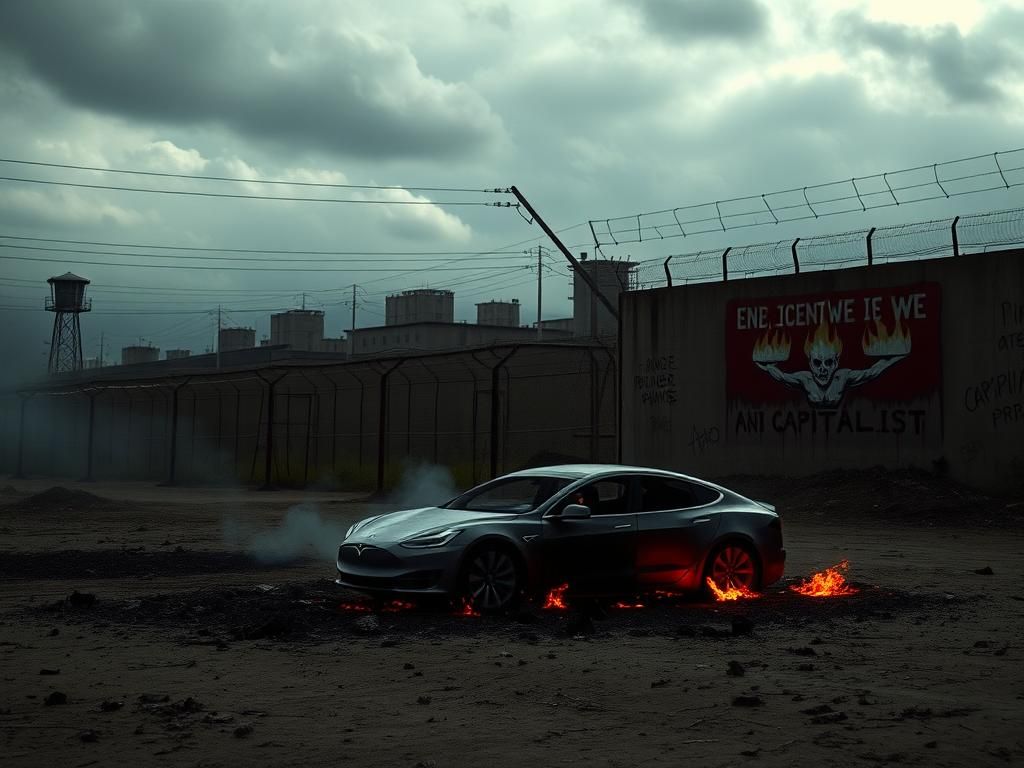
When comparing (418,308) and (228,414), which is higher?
(418,308)

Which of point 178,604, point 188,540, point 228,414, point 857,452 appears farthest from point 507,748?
point 228,414

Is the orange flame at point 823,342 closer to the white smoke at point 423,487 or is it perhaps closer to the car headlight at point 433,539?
the white smoke at point 423,487

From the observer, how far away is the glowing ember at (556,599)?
10.7 meters

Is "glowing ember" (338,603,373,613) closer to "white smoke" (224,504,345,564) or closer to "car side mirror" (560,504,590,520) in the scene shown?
"car side mirror" (560,504,590,520)

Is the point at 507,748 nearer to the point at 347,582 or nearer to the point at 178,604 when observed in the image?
the point at 347,582

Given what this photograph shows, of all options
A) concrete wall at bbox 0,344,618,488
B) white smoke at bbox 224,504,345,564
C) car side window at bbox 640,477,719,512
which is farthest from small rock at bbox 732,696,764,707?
concrete wall at bbox 0,344,618,488

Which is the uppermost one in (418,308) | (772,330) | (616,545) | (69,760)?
(418,308)

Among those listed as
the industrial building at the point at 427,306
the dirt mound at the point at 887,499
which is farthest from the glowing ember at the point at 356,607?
the industrial building at the point at 427,306

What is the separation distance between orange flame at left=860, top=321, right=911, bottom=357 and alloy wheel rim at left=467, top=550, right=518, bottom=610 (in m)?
16.3

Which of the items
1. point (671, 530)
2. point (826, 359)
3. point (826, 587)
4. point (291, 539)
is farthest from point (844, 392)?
point (671, 530)

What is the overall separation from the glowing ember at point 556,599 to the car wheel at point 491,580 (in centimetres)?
40

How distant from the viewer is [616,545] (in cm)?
1099

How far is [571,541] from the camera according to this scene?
10.8 meters

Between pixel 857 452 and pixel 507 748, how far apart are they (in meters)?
20.6
